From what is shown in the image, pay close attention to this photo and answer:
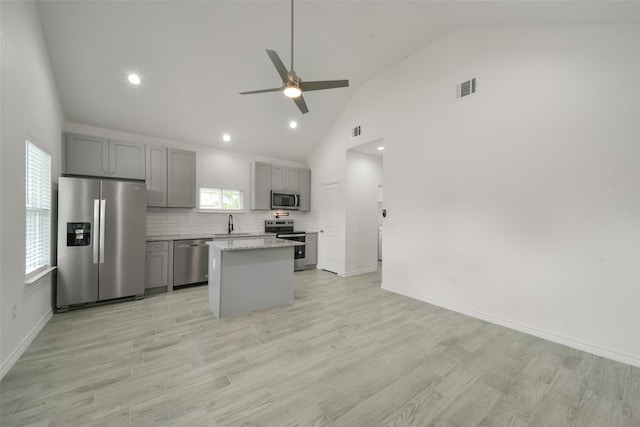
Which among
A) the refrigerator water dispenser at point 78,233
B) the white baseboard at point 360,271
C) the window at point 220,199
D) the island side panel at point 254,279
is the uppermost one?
the window at point 220,199

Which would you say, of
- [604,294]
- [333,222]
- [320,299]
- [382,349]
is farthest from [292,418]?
[333,222]

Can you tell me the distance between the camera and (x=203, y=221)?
534 centimetres

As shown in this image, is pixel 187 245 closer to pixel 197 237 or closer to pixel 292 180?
pixel 197 237

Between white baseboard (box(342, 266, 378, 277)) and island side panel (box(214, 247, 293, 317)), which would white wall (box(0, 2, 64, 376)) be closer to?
island side panel (box(214, 247, 293, 317))

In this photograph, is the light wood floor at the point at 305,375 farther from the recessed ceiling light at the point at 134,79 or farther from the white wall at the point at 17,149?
the recessed ceiling light at the point at 134,79

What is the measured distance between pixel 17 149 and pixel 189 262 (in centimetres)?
275

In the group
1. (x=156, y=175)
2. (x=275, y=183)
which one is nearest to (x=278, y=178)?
(x=275, y=183)

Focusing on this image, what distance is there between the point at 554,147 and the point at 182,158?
5799 mm

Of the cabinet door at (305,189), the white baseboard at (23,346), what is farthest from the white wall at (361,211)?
the white baseboard at (23,346)

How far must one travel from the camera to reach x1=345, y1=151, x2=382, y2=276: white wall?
18.2 feet

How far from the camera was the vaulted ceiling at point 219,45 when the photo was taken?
2947mm

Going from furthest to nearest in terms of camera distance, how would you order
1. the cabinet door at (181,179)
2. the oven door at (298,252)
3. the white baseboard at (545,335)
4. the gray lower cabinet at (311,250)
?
1. the gray lower cabinet at (311,250)
2. the oven door at (298,252)
3. the cabinet door at (181,179)
4. the white baseboard at (545,335)

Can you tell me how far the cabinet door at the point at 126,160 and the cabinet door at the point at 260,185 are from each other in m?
2.13

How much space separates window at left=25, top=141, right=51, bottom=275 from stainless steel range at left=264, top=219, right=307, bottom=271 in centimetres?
364
